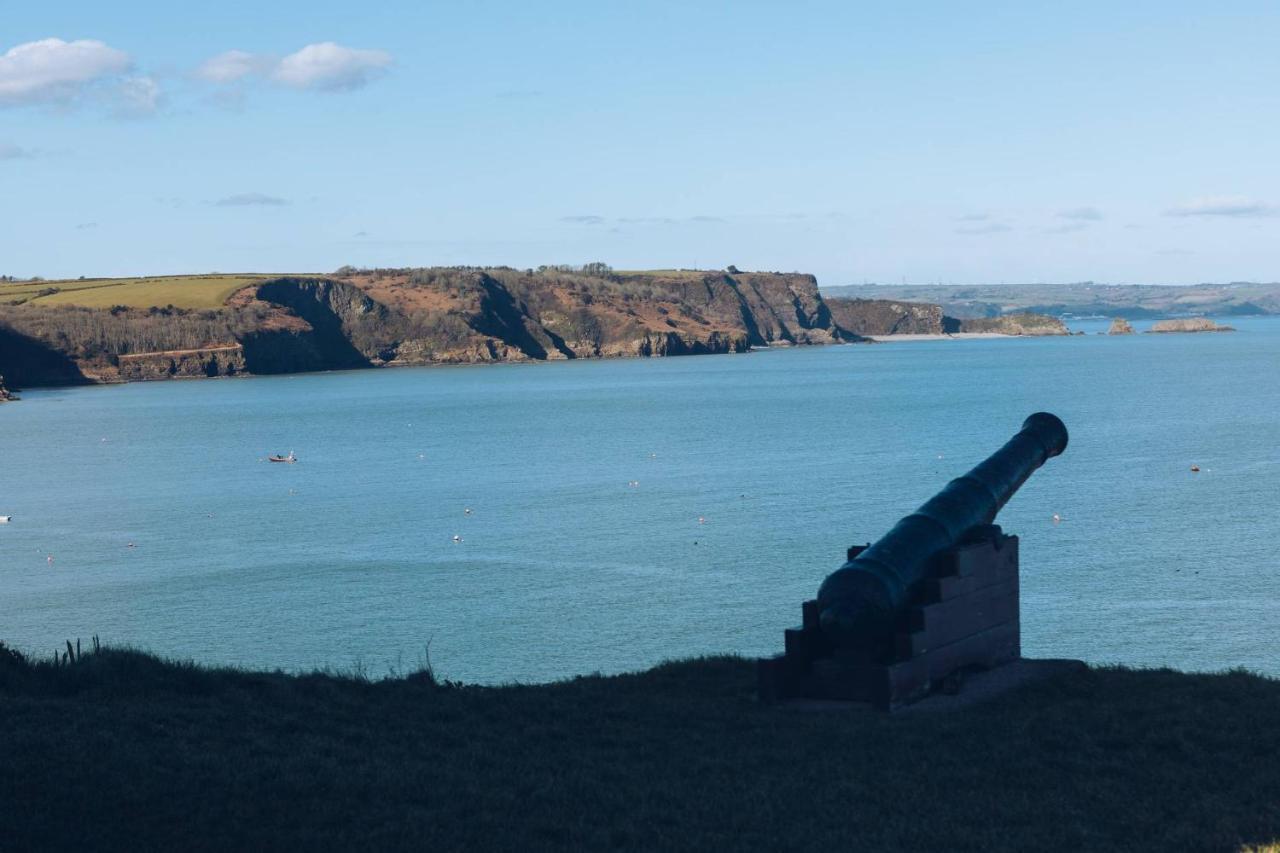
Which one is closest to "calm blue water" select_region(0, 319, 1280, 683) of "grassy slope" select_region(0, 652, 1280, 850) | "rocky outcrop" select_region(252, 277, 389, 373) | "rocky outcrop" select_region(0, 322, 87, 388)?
"grassy slope" select_region(0, 652, 1280, 850)

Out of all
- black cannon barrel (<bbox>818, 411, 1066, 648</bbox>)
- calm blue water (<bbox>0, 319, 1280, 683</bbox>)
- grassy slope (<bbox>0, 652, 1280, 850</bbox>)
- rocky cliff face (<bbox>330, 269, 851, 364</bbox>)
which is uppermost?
rocky cliff face (<bbox>330, 269, 851, 364</bbox>)

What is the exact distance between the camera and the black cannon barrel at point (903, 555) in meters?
11.6

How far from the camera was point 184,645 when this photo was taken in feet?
83.9

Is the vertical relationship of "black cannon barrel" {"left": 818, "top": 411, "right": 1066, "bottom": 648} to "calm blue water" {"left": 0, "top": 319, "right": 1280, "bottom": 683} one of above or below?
above

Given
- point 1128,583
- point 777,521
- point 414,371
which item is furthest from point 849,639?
point 414,371

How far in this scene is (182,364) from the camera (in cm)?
15550

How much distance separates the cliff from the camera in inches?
5891

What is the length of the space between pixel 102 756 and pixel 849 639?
19.1ft

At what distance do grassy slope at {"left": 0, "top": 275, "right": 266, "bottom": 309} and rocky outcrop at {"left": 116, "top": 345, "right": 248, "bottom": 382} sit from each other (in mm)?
7163

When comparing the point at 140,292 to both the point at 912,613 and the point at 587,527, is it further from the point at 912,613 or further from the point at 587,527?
the point at 912,613

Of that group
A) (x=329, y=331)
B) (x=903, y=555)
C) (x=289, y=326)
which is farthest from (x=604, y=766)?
(x=329, y=331)

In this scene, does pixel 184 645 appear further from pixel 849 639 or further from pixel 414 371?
pixel 414 371

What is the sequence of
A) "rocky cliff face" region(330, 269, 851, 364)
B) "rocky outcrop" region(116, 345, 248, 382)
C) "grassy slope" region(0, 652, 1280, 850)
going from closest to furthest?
"grassy slope" region(0, 652, 1280, 850), "rocky outcrop" region(116, 345, 248, 382), "rocky cliff face" region(330, 269, 851, 364)

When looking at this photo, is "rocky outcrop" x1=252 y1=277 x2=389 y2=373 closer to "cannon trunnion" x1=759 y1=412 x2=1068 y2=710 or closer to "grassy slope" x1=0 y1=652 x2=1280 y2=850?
"cannon trunnion" x1=759 y1=412 x2=1068 y2=710
